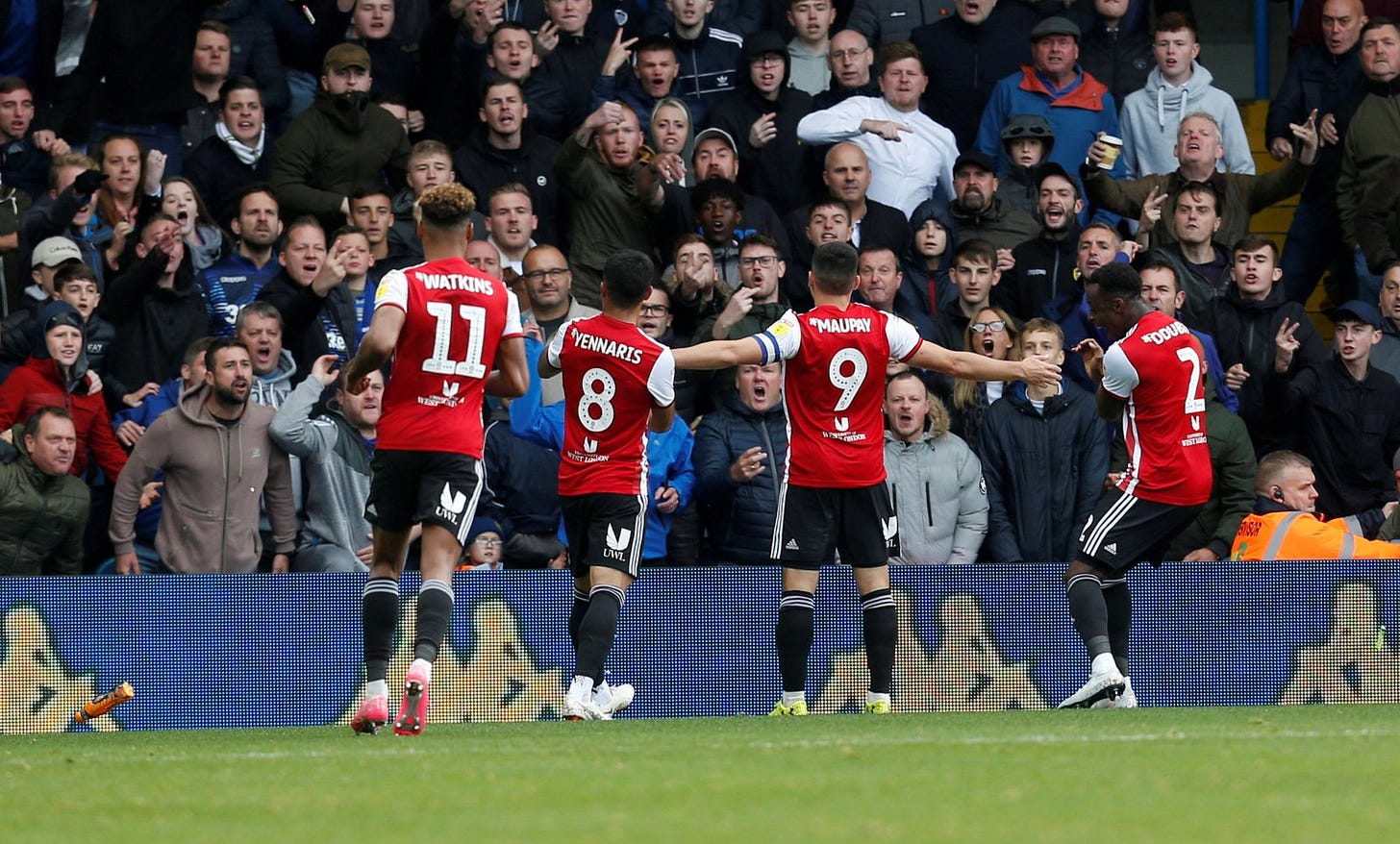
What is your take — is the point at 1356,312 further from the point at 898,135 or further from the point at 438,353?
the point at 438,353

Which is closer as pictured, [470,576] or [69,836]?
[69,836]

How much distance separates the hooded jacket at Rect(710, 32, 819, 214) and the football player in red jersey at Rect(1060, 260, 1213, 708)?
4623mm

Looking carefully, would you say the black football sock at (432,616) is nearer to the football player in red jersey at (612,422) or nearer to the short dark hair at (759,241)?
the football player in red jersey at (612,422)

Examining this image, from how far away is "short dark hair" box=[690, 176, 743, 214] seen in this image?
1322 centimetres

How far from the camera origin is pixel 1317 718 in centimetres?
888

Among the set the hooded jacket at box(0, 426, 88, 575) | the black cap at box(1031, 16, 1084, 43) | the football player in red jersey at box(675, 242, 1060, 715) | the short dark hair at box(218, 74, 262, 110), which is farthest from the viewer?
the black cap at box(1031, 16, 1084, 43)

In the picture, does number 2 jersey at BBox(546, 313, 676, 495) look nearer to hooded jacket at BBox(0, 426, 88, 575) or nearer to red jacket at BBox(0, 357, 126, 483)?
hooded jacket at BBox(0, 426, 88, 575)

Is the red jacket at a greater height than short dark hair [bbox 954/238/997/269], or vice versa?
short dark hair [bbox 954/238/997/269]

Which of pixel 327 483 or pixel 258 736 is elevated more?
pixel 327 483

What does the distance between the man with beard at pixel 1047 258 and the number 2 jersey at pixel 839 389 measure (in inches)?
153

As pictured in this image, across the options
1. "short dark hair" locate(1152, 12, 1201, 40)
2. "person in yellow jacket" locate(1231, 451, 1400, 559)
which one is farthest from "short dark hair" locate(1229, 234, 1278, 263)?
"short dark hair" locate(1152, 12, 1201, 40)

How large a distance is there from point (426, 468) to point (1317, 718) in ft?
13.0

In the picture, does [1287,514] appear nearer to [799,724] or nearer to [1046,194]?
[1046,194]

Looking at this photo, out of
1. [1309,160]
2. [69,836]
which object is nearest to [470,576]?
[69,836]
